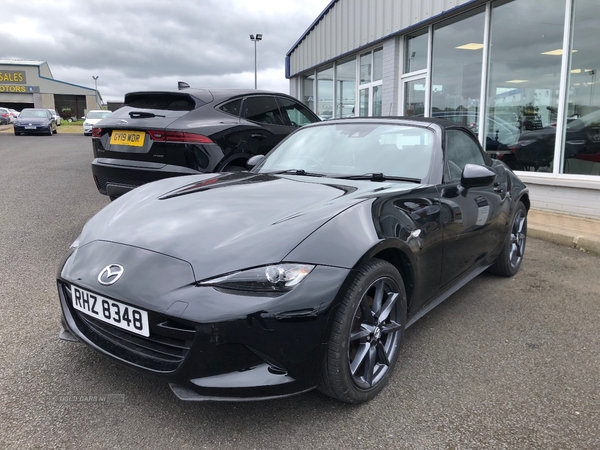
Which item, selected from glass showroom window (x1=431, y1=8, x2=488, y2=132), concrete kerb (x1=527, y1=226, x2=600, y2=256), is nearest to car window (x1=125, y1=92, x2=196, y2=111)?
concrete kerb (x1=527, y1=226, x2=600, y2=256)

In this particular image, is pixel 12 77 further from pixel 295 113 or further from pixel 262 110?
pixel 262 110

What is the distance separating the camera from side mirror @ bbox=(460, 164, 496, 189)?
3045 mm

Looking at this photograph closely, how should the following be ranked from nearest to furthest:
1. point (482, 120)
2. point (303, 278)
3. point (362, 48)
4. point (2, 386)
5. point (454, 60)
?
point (303, 278)
point (2, 386)
point (482, 120)
point (454, 60)
point (362, 48)

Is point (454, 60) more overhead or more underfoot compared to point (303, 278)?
more overhead

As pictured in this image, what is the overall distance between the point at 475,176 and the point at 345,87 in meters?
10.6

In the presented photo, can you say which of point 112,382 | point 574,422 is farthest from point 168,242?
point 574,422

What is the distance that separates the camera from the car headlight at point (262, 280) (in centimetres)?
188

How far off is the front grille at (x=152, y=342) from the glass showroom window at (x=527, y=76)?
258 inches

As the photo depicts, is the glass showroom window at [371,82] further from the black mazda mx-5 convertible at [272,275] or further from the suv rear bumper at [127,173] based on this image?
the black mazda mx-5 convertible at [272,275]

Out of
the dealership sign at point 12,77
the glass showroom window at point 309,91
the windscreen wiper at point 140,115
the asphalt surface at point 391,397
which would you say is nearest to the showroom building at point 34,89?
the dealership sign at point 12,77

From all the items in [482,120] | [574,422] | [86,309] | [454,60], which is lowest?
[574,422]

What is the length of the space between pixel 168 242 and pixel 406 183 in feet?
4.91

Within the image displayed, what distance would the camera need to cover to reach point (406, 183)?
288 cm

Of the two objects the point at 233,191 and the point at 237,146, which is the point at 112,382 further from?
the point at 237,146
